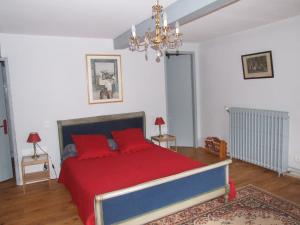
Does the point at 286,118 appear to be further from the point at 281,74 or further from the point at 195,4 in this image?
the point at 195,4

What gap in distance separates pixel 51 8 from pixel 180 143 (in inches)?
163

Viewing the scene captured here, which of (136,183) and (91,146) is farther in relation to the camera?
(91,146)

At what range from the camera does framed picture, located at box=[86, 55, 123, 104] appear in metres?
4.43

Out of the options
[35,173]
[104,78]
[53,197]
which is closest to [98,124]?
[104,78]

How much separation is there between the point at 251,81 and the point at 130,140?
2393 millimetres

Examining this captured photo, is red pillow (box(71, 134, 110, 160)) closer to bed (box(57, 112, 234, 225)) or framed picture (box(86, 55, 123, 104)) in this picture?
bed (box(57, 112, 234, 225))

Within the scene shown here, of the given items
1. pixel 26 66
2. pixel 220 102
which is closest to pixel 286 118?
pixel 220 102

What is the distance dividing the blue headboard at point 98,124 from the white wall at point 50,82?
0.09 metres

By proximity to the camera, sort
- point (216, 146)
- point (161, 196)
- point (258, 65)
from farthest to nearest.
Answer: point (216, 146)
point (258, 65)
point (161, 196)

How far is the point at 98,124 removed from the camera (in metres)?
4.52

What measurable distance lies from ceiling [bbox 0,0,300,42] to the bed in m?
1.57

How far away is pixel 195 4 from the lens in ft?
7.95

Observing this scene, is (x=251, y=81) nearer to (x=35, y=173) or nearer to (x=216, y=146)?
(x=216, y=146)

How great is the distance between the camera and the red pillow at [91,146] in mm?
3934
